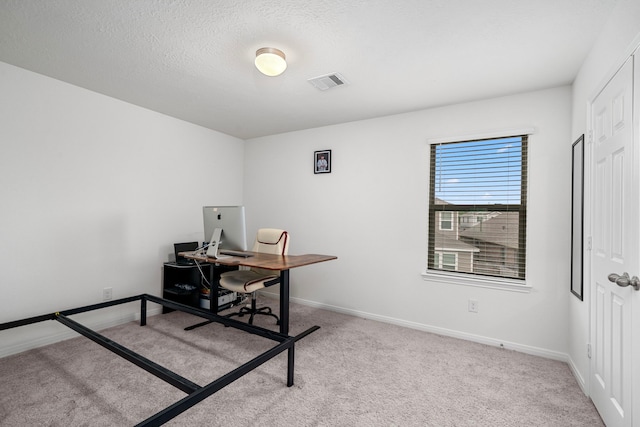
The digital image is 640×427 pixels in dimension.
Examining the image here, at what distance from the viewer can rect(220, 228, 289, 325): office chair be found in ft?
9.60

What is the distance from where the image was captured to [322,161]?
13.2 feet

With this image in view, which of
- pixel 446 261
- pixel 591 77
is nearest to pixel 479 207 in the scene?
pixel 446 261

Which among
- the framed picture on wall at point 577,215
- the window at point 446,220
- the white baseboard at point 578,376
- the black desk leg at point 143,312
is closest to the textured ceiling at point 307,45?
the framed picture on wall at point 577,215

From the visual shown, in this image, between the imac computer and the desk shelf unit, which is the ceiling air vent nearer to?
the imac computer

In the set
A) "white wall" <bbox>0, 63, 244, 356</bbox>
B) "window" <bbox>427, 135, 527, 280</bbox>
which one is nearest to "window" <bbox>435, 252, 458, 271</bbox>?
"window" <bbox>427, 135, 527, 280</bbox>

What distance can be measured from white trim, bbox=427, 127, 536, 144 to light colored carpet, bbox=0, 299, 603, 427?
2083 millimetres

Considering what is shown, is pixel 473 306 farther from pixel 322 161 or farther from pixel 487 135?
pixel 322 161

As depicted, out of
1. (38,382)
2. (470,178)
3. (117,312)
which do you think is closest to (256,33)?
(470,178)

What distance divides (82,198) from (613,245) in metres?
4.30

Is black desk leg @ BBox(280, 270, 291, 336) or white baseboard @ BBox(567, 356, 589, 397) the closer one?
white baseboard @ BBox(567, 356, 589, 397)

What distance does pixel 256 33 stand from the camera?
1988 mm

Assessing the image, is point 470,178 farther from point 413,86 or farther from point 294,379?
point 294,379

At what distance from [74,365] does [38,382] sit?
0.79 ft

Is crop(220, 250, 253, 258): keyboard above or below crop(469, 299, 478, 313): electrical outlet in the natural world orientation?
above
